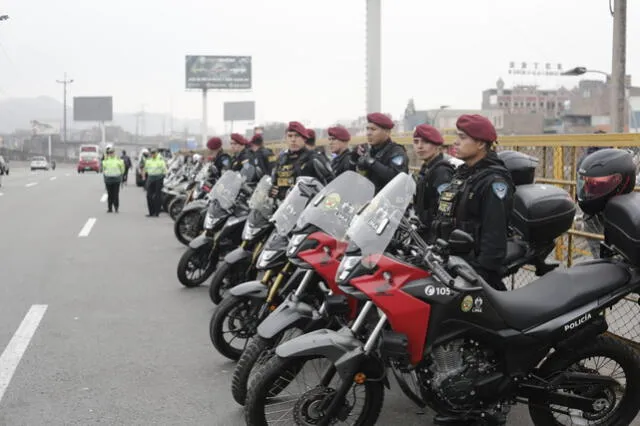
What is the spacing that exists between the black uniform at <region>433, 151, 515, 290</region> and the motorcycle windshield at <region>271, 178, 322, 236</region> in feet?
4.63

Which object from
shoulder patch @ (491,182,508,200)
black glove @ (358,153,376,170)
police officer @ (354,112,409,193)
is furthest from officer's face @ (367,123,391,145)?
shoulder patch @ (491,182,508,200)

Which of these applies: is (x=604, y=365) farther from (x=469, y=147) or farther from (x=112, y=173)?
(x=112, y=173)

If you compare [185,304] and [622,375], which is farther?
[185,304]

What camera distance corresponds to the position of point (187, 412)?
5098mm

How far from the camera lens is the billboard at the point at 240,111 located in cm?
10562

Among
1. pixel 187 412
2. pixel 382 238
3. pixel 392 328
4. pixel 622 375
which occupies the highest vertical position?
pixel 382 238

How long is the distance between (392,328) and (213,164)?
33.6 feet

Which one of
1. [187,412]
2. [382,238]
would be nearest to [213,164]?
[187,412]

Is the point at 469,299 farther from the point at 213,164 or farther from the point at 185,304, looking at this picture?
the point at 213,164

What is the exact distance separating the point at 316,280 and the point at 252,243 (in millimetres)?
2068

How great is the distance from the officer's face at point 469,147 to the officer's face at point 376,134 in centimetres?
251

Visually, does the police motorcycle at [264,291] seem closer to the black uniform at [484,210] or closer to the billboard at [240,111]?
the black uniform at [484,210]

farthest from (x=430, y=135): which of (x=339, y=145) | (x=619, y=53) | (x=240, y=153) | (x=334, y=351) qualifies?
(x=619, y=53)

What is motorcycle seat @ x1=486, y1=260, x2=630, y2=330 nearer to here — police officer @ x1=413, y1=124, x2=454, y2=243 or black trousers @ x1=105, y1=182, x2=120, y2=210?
police officer @ x1=413, y1=124, x2=454, y2=243
